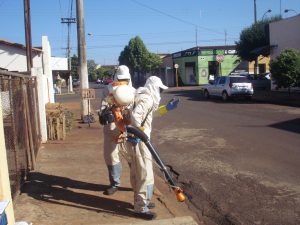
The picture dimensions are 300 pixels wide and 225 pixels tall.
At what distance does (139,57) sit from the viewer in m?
68.6

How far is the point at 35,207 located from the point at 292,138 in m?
7.49

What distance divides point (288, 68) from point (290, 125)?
10.1m

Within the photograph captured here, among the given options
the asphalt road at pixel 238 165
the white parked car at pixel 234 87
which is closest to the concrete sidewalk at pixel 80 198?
the asphalt road at pixel 238 165

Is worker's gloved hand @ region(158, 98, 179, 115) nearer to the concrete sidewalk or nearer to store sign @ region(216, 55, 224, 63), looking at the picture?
the concrete sidewalk

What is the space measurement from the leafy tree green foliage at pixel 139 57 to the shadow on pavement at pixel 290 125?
52.3 meters

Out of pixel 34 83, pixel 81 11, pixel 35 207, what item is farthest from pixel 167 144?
pixel 81 11

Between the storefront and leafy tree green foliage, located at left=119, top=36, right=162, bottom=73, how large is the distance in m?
13.1

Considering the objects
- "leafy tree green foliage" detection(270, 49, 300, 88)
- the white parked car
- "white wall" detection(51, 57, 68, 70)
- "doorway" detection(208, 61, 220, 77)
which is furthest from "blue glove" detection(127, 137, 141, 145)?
"doorway" detection(208, 61, 220, 77)

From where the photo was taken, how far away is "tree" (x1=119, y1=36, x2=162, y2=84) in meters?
66.9

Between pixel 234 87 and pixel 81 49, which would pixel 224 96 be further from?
pixel 81 49

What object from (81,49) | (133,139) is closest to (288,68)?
(81,49)

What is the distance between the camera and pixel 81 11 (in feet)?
59.9

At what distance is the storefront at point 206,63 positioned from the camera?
51862 mm

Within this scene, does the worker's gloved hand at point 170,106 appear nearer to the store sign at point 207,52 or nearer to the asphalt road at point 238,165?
the asphalt road at point 238,165
